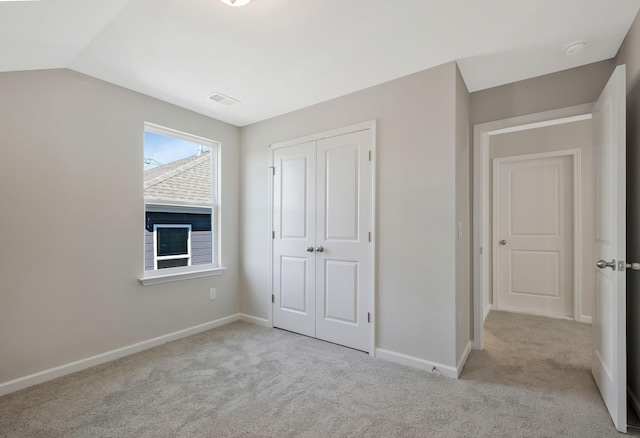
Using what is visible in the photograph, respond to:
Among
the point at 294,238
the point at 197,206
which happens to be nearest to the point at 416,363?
the point at 294,238

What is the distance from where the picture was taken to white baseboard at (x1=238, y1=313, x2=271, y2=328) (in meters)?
3.58

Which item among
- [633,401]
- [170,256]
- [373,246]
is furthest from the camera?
[170,256]

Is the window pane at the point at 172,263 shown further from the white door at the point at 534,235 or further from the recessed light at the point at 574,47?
the white door at the point at 534,235

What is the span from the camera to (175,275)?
3.14 metres

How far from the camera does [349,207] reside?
294 cm

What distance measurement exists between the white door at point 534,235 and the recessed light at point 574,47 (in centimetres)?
213

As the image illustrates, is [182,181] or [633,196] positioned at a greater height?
[182,181]

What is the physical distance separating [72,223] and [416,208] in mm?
2813

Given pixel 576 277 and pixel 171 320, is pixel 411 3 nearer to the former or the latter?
pixel 171 320

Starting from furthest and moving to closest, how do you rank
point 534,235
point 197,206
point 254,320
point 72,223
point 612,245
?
point 534,235 → point 254,320 → point 197,206 → point 72,223 → point 612,245

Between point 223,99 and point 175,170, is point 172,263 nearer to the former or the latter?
point 175,170

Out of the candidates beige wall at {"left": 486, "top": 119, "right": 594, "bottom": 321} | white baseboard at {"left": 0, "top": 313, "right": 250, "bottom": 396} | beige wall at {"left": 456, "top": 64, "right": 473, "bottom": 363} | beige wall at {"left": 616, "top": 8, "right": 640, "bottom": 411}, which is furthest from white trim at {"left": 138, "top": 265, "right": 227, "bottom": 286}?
beige wall at {"left": 486, "top": 119, "right": 594, "bottom": 321}

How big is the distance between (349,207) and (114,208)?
214 centimetres

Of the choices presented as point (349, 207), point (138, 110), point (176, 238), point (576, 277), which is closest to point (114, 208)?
point (176, 238)
